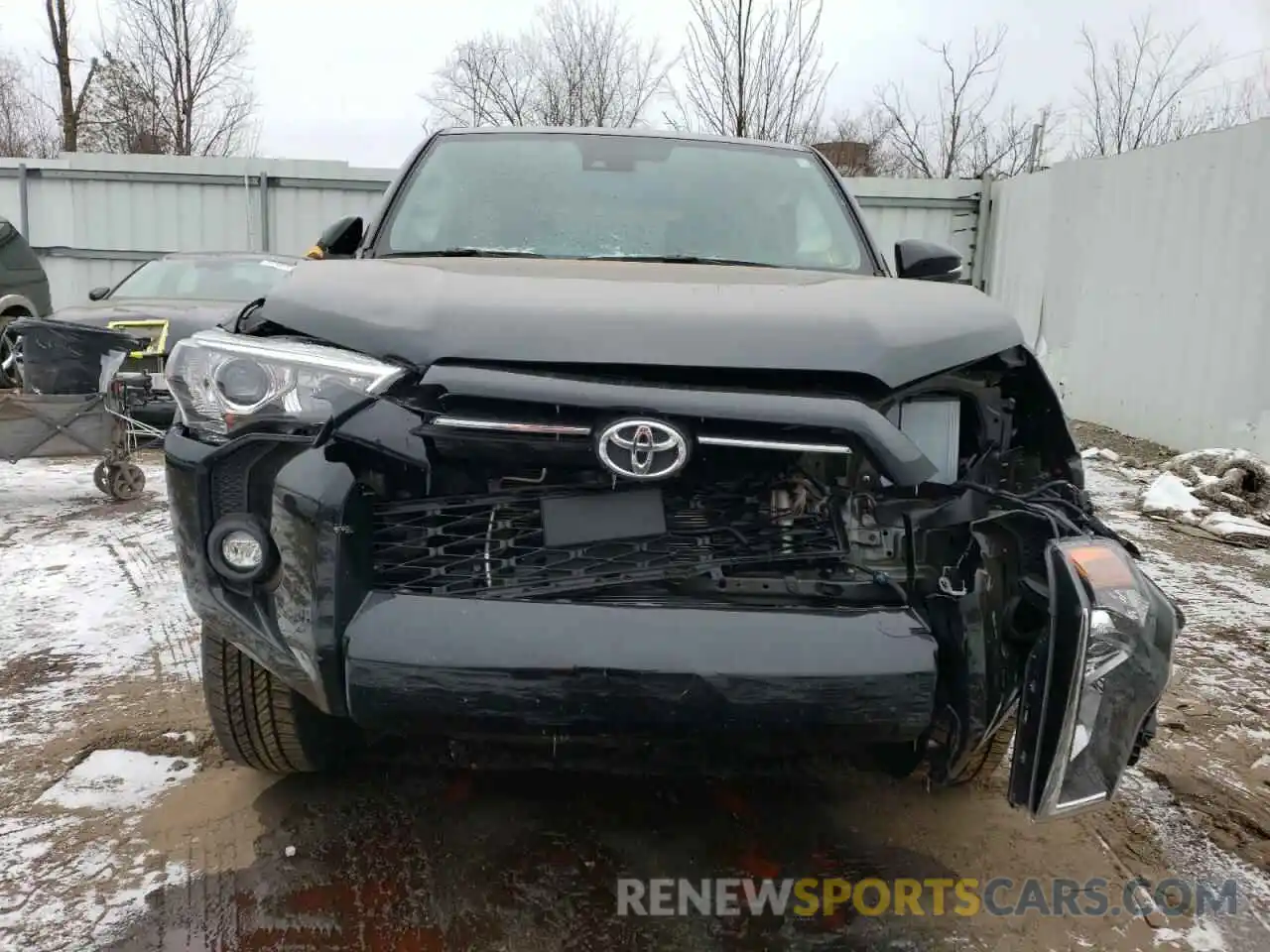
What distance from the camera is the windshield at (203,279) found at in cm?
755

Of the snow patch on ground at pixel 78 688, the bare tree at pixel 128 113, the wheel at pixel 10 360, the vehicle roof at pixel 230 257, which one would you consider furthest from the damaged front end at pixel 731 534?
the bare tree at pixel 128 113

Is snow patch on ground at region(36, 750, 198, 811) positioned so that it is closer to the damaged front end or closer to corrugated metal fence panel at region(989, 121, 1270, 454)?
the damaged front end

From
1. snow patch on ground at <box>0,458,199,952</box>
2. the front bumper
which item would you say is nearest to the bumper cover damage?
the front bumper

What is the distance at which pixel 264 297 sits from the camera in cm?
204

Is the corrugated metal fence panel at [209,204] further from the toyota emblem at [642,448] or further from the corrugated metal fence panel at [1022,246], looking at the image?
the toyota emblem at [642,448]

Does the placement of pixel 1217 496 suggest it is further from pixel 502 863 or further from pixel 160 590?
pixel 160 590

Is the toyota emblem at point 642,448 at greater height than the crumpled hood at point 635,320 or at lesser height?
lesser

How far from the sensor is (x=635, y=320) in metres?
1.83

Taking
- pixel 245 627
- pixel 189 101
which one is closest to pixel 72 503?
pixel 245 627

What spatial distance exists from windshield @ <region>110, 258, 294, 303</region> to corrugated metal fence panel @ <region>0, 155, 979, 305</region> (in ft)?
14.5

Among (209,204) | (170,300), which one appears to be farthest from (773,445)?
(209,204)

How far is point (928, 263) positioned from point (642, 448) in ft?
5.48

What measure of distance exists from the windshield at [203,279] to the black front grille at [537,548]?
6386mm

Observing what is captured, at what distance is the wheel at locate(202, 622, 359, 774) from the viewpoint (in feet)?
7.04
